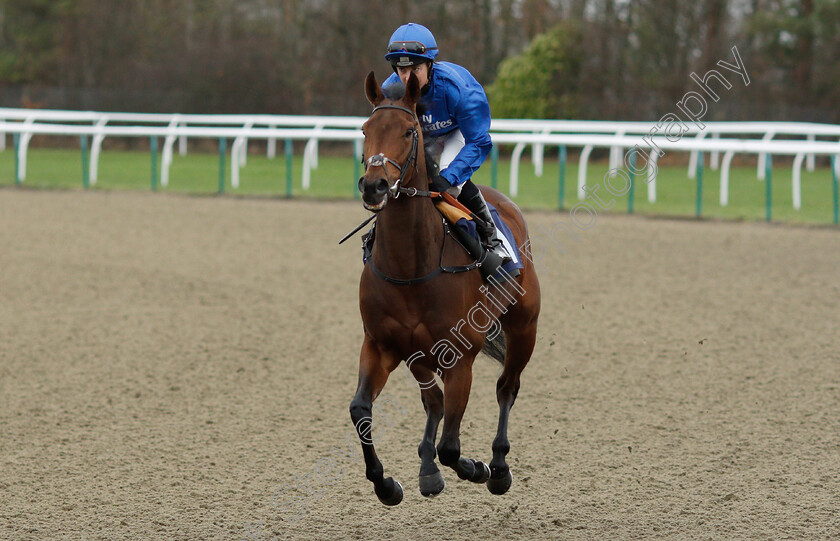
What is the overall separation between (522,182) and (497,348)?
1351 centimetres

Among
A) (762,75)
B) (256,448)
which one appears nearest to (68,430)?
(256,448)

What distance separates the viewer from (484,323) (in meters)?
4.54

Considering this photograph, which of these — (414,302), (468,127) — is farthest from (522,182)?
(414,302)

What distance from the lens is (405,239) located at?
4168mm

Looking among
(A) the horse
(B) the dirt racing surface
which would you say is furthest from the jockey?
(B) the dirt racing surface

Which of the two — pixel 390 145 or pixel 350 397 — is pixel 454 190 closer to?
pixel 390 145

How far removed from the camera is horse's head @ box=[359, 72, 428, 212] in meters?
3.70

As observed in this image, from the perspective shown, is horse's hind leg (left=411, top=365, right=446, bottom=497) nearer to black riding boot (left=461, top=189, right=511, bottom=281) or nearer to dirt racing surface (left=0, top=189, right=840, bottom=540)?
dirt racing surface (left=0, top=189, right=840, bottom=540)

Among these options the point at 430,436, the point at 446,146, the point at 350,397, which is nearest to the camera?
the point at 430,436

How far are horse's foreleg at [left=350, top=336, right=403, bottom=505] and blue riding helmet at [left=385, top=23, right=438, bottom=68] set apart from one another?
116 cm

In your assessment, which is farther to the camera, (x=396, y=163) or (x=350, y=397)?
(x=350, y=397)

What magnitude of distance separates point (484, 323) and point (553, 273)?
644 cm

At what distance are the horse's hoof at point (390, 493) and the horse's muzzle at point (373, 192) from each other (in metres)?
1.21

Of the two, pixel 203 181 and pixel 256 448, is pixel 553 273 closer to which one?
pixel 256 448
